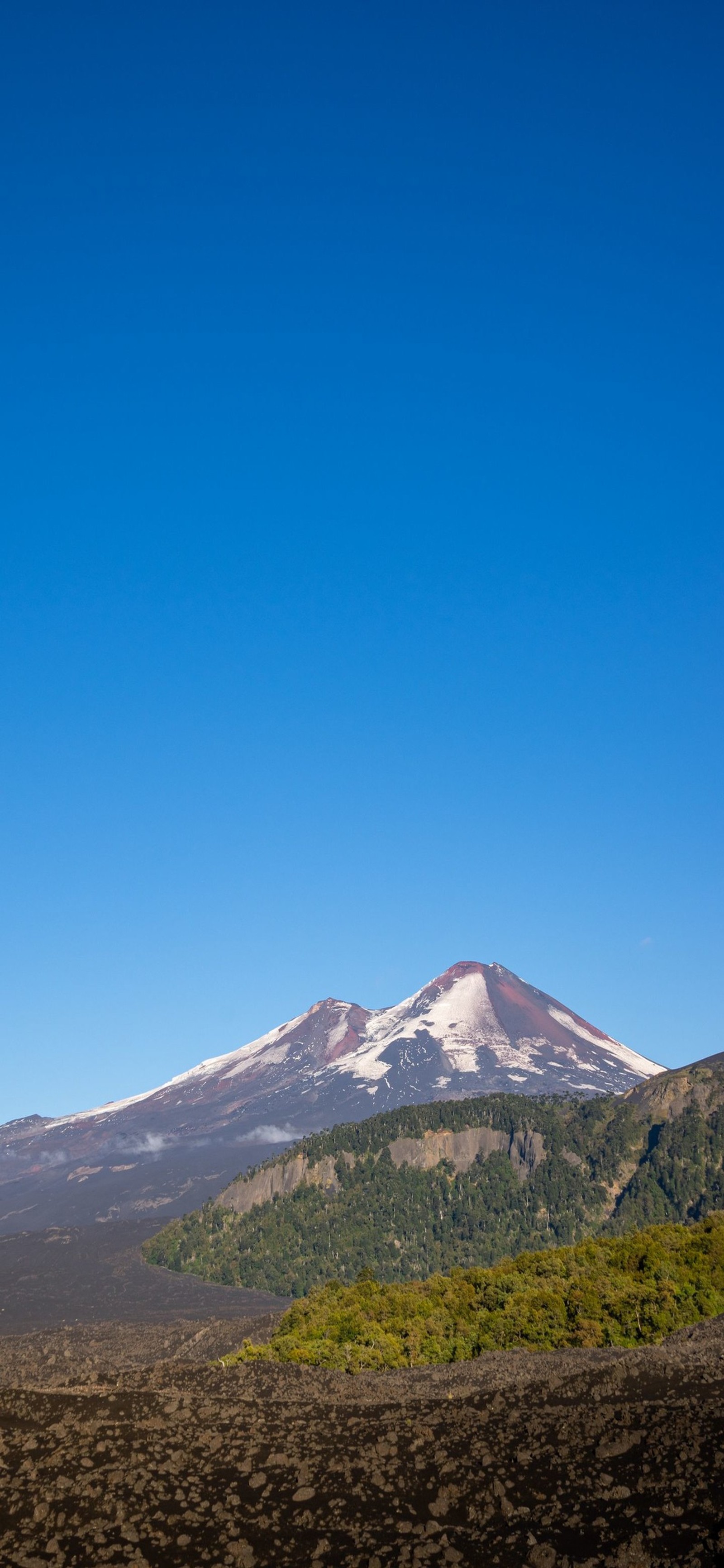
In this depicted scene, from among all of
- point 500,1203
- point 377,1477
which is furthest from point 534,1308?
point 500,1203

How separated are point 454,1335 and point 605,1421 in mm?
42887

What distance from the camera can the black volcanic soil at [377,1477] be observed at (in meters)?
18.1

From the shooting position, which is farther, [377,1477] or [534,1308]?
[534,1308]

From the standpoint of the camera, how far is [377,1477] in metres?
21.3

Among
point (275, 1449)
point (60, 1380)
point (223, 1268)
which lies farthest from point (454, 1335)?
point (223, 1268)

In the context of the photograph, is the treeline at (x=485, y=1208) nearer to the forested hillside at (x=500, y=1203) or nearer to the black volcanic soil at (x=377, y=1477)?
the forested hillside at (x=500, y=1203)

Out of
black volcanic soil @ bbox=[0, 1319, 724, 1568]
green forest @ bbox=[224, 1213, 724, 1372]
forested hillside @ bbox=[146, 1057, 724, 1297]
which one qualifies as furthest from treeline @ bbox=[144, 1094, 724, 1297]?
black volcanic soil @ bbox=[0, 1319, 724, 1568]

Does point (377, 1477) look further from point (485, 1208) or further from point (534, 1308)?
point (485, 1208)

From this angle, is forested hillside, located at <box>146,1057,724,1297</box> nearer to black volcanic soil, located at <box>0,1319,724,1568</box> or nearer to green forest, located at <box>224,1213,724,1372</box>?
green forest, located at <box>224,1213,724,1372</box>

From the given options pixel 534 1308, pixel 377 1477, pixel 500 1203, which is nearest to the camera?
pixel 377 1477

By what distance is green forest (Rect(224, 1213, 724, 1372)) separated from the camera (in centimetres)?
5562

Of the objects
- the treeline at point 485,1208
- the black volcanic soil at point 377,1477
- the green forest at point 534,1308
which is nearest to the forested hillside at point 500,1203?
the treeline at point 485,1208

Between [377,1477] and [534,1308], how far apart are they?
134 feet

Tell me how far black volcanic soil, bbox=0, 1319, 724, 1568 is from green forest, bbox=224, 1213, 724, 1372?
1128 inches
